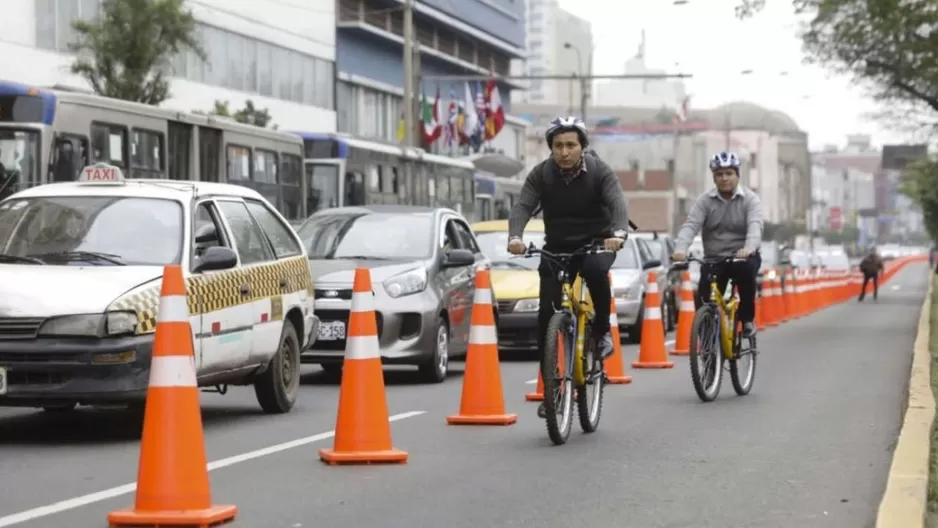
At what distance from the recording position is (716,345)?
14.0 metres

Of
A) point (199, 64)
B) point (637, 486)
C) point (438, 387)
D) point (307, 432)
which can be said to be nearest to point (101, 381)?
point (307, 432)

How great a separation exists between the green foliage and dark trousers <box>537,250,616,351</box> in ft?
181

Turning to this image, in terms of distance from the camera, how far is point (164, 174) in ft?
78.8

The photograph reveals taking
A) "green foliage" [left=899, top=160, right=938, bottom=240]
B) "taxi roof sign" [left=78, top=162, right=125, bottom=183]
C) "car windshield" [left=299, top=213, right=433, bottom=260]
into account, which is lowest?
"car windshield" [left=299, top=213, right=433, bottom=260]

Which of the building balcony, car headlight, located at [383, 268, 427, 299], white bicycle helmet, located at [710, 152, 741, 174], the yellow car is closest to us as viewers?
white bicycle helmet, located at [710, 152, 741, 174]

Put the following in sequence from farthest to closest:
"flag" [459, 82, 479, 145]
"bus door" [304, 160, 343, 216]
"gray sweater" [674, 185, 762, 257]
A: "flag" [459, 82, 479, 145]
"bus door" [304, 160, 343, 216]
"gray sweater" [674, 185, 762, 257]

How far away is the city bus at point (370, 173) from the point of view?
32.1 m

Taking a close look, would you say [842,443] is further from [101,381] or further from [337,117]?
[337,117]

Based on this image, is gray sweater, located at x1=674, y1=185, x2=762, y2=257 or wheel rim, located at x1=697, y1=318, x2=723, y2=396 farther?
gray sweater, located at x1=674, y1=185, x2=762, y2=257

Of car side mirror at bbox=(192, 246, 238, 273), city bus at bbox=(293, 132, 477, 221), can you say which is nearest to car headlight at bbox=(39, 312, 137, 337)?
car side mirror at bbox=(192, 246, 238, 273)

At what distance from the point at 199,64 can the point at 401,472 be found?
144ft

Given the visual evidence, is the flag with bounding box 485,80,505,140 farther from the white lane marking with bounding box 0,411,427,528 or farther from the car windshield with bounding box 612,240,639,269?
the white lane marking with bounding box 0,411,427,528

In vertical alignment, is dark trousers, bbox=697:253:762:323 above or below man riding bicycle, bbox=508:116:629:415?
below

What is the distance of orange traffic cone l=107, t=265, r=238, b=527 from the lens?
7047 millimetres
